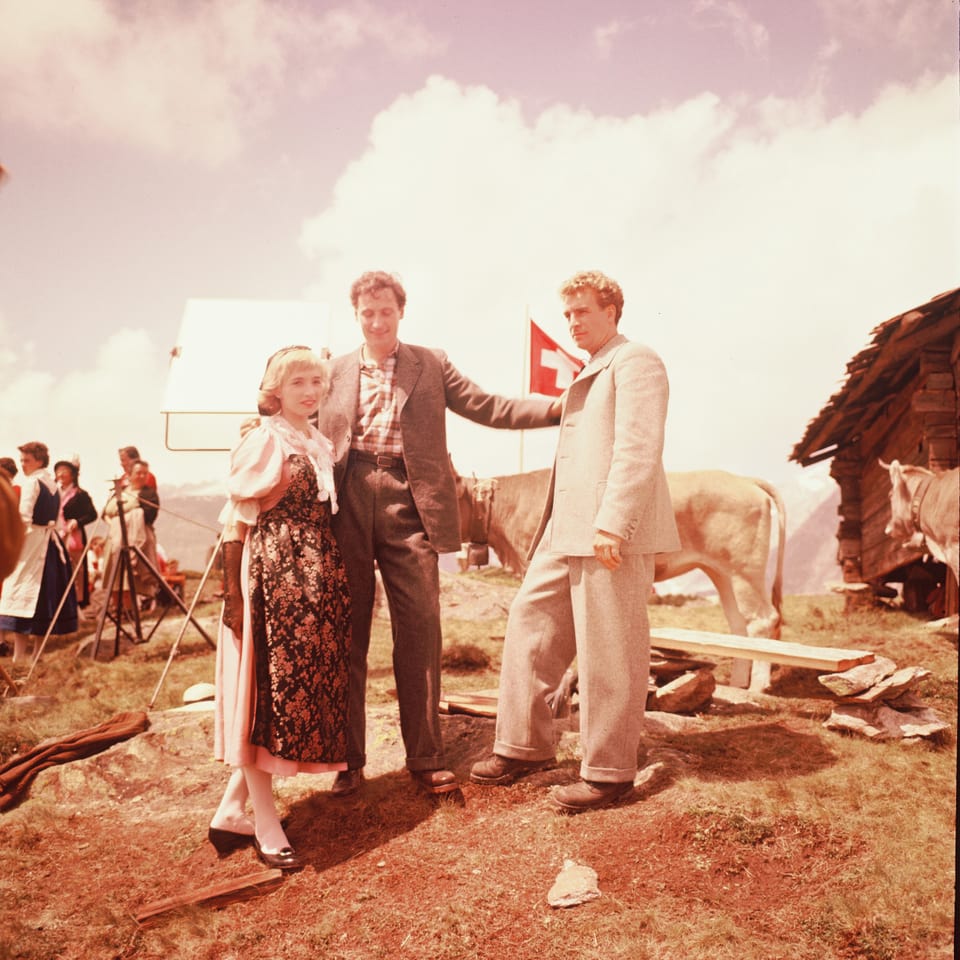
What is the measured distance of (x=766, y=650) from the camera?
16.2 feet

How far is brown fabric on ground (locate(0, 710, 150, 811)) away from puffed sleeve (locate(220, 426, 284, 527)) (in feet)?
6.85

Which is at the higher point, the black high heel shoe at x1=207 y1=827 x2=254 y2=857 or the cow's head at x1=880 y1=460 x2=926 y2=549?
the cow's head at x1=880 y1=460 x2=926 y2=549

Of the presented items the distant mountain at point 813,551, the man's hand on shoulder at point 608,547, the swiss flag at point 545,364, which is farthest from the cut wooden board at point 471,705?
the distant mountain at point 813,551

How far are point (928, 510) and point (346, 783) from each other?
25.0ft

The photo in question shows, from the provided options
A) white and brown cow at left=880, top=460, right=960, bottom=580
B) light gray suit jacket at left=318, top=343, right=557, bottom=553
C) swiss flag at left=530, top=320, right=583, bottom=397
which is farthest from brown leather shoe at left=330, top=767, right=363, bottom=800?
white and brown cow at left=880, top=460, right=960, bottom=580

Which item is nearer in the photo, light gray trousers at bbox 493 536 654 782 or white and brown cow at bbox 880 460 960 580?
light gray trousers at bbox 493 536 654 782

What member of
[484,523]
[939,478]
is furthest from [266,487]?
[939,478]

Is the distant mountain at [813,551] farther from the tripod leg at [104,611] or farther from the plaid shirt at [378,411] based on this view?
the plaid shirt at [378,411]

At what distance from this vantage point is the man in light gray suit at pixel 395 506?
13.5ft

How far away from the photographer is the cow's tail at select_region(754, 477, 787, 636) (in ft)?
21.7

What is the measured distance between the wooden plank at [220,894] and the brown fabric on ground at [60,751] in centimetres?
185

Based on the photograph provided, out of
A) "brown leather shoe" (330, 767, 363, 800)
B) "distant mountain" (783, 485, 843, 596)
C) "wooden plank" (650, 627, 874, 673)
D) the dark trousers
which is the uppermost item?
the dark trousers

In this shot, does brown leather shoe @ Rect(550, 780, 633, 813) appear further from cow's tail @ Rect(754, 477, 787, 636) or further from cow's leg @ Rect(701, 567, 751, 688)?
cow's leg @ Rect(701, 567, 751, 688)

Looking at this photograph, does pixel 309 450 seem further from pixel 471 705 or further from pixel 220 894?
pixel 471 705
